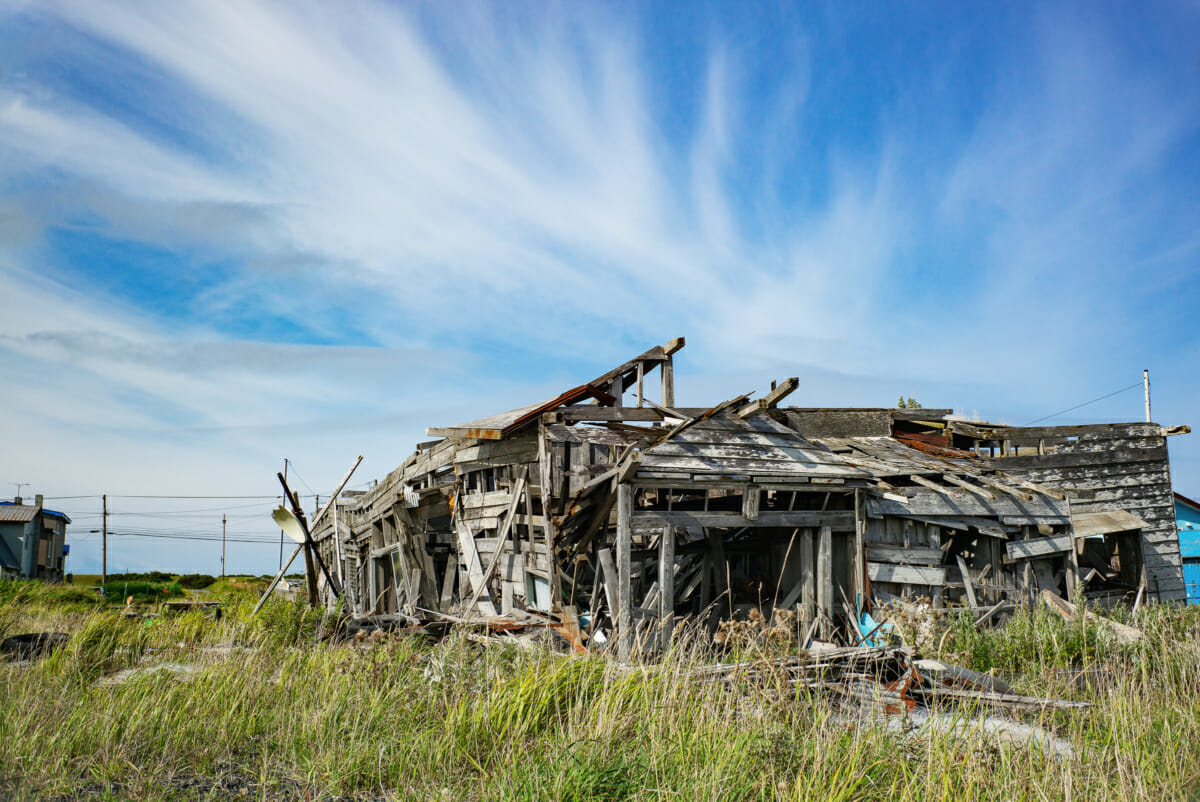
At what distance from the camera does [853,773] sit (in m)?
4.66

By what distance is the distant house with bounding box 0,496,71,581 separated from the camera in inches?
1594

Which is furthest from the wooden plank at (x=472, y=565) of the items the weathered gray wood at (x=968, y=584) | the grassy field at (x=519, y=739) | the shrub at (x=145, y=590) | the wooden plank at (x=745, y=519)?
the shrub at (x=145, y=590)

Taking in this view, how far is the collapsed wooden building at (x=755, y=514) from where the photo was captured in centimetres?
1289

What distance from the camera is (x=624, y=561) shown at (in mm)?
11781

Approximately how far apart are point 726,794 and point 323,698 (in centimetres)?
362

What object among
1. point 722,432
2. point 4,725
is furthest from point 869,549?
point 4,725

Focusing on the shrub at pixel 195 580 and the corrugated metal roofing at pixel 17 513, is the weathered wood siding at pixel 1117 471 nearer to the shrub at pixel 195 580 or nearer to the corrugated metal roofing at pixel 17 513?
the shrub at pixel 195 580

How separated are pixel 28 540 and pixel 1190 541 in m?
50.2

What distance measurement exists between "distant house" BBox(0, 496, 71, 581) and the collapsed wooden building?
106 feet

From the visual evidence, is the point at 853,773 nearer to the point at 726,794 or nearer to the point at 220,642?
the point at 726,794

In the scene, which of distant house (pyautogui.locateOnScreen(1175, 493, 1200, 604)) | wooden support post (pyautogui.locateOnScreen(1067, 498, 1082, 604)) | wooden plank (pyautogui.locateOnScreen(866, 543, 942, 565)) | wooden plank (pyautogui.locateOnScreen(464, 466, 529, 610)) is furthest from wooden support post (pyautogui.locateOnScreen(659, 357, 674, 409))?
distant house (pyautogui.locateOnScreen(1175, 493, 1200, 604))

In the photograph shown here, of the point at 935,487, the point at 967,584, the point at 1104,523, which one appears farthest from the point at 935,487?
the point at 1104,523

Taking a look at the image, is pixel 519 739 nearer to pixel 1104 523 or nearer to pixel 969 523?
pixel 969 523

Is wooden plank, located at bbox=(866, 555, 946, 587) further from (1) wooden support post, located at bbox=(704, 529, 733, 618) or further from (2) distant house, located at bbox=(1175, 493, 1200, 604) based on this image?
(2) distant house, located at bbox=(1175, 493, 1200, 604)
